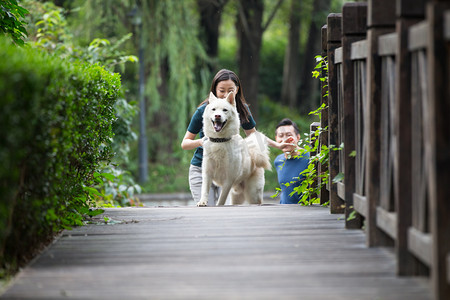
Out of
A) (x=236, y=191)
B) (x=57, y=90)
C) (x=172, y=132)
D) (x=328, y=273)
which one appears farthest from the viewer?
(x=172, y=132)

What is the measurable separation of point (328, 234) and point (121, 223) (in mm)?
1774

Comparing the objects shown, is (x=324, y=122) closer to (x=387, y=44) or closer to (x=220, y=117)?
(x=220, y=117)

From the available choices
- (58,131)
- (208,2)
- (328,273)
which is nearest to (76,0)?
(208,2)

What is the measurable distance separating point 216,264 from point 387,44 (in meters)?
1.56

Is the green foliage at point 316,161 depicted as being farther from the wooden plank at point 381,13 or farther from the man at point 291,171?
the wooden plank at point 381,13

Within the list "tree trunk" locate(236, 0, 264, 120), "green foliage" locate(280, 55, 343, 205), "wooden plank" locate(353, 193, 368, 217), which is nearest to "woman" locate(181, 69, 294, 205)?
"green foliage" locate(280, 55, 343, 205)

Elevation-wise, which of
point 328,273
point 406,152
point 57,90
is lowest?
point 328,273

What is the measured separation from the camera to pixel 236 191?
8617 mm

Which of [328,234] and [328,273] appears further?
[328,234]

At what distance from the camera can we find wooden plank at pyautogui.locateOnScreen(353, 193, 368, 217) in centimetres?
432

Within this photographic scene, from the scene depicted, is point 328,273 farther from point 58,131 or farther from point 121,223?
point 121,223

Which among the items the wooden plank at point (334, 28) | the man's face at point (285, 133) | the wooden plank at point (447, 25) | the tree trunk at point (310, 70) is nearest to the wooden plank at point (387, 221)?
the wooden plank at point (447, 25)

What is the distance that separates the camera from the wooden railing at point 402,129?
9.07 feet

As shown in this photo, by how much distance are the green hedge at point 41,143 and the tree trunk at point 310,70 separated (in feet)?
55.7
